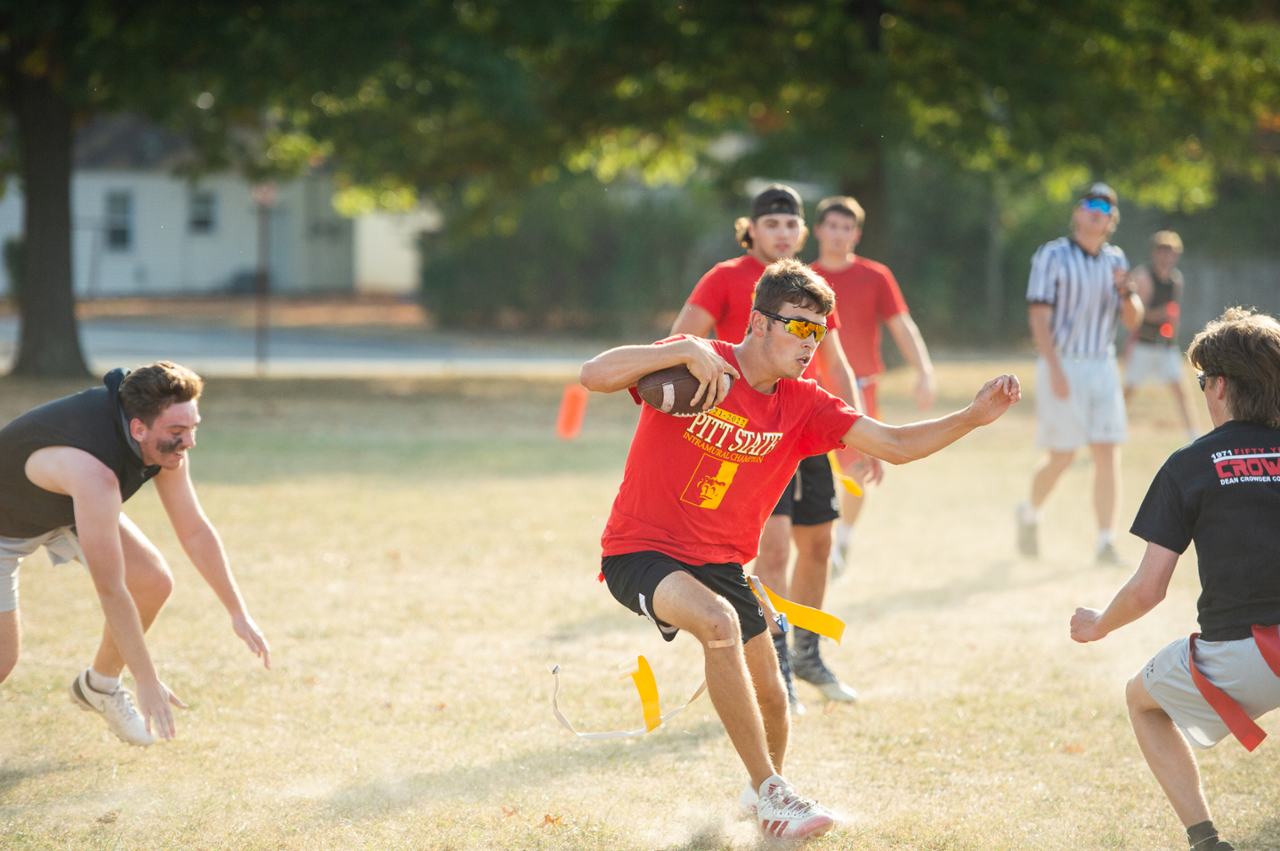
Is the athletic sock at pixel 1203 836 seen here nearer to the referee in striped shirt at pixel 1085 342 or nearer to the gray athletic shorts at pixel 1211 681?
the gray athletic shorts at pixel 1211 681

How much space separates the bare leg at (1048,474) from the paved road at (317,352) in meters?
13.5

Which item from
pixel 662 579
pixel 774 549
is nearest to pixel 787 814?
pixel 662 579

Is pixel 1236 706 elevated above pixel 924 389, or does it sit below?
below

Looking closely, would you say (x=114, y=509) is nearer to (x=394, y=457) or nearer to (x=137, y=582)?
(x=137, y=582)

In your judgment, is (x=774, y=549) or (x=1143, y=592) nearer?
(x=1143, y=592)

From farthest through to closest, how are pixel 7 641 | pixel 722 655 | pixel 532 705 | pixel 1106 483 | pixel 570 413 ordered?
pixel 1106 483
pixel 570 413
pixel 532 705
pixel 7 641
pixel 722 655

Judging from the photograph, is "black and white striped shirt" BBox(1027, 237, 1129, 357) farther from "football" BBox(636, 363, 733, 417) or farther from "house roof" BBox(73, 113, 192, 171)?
"house roof" BBox(73, 113, 192, 171)

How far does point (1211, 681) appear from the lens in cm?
351

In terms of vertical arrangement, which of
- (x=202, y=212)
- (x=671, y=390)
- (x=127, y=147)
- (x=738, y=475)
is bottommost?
(x=738, y=475)

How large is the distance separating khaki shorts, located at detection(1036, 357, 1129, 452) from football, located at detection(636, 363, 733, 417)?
5.25m

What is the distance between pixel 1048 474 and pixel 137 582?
6.22 meters

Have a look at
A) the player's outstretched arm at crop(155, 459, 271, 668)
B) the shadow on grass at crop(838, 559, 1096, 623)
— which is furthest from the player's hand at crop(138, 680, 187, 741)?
the shadow on grass at crop(838, 559, 1096, 623)

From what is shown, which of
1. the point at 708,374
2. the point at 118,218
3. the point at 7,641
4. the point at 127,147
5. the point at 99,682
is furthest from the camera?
the point at 127,147

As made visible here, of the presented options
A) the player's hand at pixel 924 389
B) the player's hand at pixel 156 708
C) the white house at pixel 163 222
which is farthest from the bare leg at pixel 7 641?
the white house at pixel 163 222
